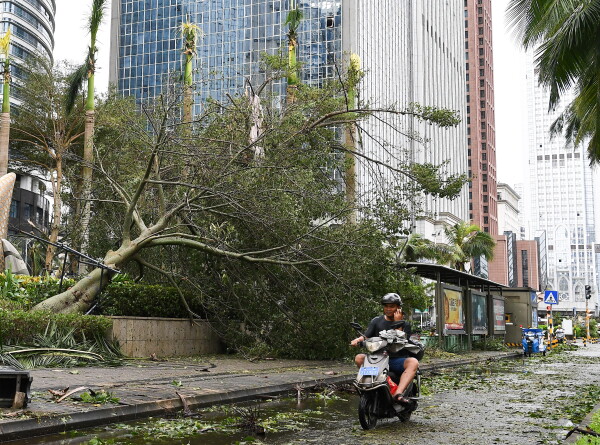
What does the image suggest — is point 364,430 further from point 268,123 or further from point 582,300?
point 582,300

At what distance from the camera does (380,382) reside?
319 inches

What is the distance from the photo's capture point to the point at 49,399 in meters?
8.59

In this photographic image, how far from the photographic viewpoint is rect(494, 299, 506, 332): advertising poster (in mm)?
32188

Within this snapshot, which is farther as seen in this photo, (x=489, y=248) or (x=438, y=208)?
(x=438, y=208)

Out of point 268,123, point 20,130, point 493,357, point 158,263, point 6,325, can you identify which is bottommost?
point 493,357

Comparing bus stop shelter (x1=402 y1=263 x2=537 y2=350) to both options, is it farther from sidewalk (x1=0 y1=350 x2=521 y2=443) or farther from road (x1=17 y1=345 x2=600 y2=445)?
road (x1=17 y1=345 x2=600 y2=445)

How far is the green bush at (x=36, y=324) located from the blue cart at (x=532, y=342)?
2009cm

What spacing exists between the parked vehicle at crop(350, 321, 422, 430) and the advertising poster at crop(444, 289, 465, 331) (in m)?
17.5

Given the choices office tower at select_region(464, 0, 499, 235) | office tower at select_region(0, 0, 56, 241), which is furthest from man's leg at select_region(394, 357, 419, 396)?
office tower at select_region(464, 0, 499, 235)

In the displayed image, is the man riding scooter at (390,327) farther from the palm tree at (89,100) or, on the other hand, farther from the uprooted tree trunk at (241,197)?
the palm tree at (89,100)

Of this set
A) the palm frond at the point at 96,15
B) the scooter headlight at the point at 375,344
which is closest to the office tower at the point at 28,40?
the palm frond at the point at 96,15

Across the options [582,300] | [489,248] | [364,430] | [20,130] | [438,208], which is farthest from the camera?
[582,300]

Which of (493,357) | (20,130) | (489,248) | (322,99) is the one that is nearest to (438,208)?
(489,248)

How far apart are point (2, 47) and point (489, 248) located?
45180mm
